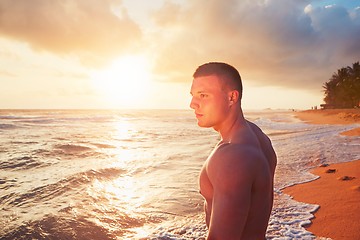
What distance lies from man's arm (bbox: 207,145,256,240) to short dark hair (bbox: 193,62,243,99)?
0.58 m

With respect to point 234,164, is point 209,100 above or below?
above

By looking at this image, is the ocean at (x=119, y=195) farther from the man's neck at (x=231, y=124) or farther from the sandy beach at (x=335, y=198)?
the man's neck at (x=231, y=124)

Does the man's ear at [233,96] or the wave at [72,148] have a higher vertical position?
the man's ear at [233,96]

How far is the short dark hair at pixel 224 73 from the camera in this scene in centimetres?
212

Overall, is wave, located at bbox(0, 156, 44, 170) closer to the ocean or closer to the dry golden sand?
the ocean

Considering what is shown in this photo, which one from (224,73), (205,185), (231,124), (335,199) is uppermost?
(224,73)

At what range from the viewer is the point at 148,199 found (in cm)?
758

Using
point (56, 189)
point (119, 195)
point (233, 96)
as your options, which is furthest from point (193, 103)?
point (56, 189)

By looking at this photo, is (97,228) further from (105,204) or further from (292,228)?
(292,228)

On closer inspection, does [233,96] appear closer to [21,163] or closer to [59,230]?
[59,230]

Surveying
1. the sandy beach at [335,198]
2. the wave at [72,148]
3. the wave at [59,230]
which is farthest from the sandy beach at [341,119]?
the wave at [59,230]

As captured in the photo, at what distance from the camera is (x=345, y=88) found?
226 feet

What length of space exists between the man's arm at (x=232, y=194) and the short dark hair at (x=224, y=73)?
22.9 inches

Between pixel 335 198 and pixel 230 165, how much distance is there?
19.7 ft
